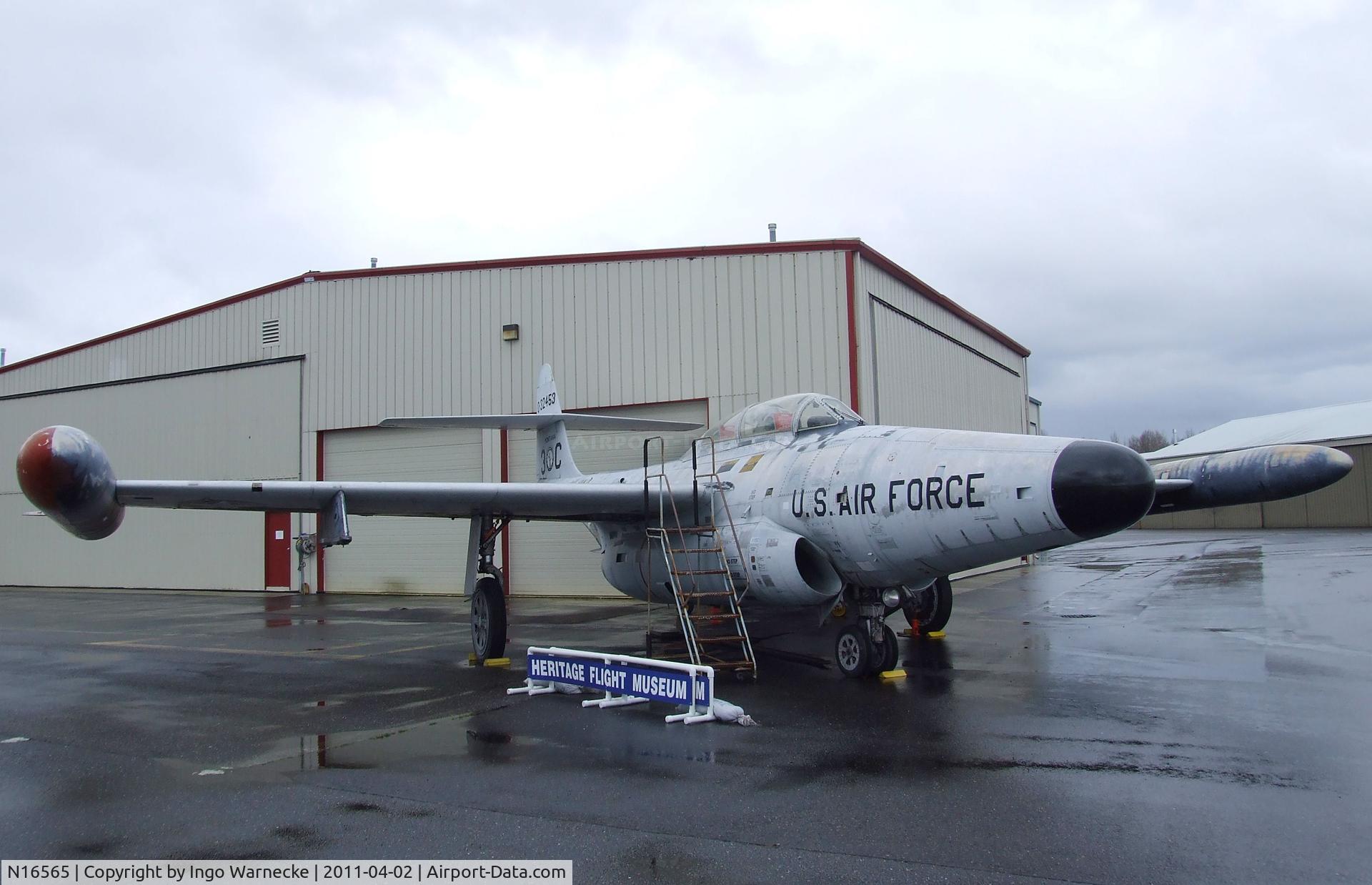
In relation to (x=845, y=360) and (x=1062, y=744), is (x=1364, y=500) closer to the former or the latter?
(x=845, y=360)

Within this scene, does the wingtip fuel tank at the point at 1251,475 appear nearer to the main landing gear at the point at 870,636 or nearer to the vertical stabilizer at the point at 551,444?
the main landing gear at the point at 870,636

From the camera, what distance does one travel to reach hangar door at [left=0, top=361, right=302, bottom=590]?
25844 mm

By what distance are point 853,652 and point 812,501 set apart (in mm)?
1655

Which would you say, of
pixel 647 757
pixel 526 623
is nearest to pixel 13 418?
pixel 526 623

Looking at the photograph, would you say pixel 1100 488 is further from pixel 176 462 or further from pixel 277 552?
pixel 176 462

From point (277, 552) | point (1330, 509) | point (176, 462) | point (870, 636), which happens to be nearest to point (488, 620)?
point (870, 636)

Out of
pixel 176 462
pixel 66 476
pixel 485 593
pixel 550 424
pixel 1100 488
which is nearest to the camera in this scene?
pixel 1100 488

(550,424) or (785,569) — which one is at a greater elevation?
(550,424)

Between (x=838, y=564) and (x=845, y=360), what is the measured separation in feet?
32.0

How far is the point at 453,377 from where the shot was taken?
23.0 metres

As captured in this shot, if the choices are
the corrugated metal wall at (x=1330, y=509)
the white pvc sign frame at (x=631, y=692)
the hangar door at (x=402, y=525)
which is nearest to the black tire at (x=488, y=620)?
the white pvc sign frame at (x=631, y=692)

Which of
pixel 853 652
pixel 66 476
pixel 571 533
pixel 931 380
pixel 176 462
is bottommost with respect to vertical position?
pixel 853 652

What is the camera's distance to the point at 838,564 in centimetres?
959

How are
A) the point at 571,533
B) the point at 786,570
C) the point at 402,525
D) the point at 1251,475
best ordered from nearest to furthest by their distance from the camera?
1. the point at 1251,475
2. the point at 786,570
3. the point at 571,533
4. the point at 402,525
